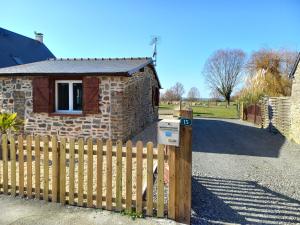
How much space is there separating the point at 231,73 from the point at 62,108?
42.6 m

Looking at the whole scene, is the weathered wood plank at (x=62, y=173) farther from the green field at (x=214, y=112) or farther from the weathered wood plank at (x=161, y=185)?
the green field at (x=214, y=112)

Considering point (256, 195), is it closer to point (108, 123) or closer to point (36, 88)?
point (108, 123)

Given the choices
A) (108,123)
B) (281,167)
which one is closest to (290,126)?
(281,167)

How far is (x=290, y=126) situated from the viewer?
11836 millimetres

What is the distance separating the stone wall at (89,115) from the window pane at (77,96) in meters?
0.63

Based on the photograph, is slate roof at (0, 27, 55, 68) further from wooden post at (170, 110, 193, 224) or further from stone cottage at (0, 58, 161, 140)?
wooden post at (170, 110, 193, 224)

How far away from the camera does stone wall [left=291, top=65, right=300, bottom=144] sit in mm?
10945

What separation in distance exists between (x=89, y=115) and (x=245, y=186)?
20.4 feet

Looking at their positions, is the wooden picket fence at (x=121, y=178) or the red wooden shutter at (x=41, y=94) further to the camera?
the red wooden shutter at (x=41, y=94)

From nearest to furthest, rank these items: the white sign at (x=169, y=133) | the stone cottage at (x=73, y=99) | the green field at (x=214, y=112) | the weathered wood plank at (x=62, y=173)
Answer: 1. the white sign at (x=169, y=133)
2. the weathered wood plank at (x=62, y=173)
3. the stone cottage at (x=73, y=99)
4. the green field at (x=214, y=112)

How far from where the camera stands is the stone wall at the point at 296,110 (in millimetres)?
10945

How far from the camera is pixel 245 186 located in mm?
5309

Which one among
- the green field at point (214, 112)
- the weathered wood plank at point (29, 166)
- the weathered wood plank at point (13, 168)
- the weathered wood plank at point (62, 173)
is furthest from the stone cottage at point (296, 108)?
the green field at point (214, 112)

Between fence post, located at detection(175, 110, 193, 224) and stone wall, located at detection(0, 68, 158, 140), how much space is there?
6002mm
